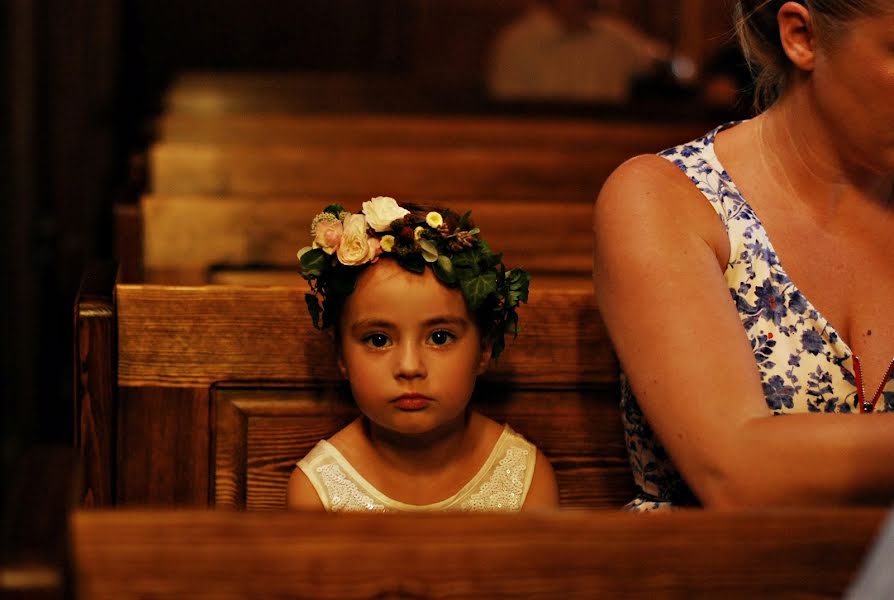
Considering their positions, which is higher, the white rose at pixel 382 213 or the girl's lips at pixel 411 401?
the white rose at pixel 382 213

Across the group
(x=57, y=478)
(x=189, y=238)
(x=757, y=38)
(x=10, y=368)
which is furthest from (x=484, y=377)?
(x=10, y=368)

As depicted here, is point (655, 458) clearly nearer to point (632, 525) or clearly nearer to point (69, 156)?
point (632, 525)

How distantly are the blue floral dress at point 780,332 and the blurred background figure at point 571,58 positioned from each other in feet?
22.1

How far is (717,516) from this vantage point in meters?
1.28

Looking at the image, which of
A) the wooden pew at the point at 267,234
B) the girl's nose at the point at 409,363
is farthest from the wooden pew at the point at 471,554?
the wooden pew at the point at 267,234

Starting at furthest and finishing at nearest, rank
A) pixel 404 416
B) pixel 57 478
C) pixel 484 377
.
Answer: pixel 484 377 < pixel 404 416 < pixel 57 478

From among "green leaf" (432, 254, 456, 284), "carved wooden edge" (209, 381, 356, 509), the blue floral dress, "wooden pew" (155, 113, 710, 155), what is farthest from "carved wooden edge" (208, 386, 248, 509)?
"wooden pew" (155, 113, 710, 155)

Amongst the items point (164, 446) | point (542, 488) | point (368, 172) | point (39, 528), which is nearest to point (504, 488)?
point (542, 488)

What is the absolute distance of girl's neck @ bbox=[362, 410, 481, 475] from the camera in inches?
77.8

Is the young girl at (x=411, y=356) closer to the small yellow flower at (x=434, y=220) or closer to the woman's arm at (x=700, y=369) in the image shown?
the small yellow flower at (x=434, y=220)

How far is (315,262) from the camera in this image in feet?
6.29

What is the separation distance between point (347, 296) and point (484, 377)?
15.5 inches

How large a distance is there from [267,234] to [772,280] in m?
1.88

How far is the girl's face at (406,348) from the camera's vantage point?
6.09 ft
